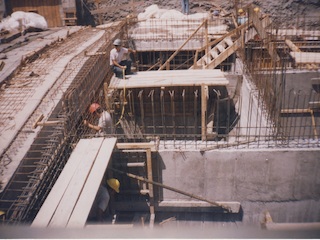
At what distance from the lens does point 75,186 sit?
564cm

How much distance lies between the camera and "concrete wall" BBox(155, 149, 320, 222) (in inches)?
275

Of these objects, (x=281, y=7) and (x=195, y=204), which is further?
(x=281, y=7)

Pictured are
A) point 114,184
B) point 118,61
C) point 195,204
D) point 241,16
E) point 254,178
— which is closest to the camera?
point 114,184

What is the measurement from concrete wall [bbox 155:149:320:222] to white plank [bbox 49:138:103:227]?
5.02 ft

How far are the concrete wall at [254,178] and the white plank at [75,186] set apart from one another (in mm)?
1529

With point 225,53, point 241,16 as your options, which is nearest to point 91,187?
point 225,53

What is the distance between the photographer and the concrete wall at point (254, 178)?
22.9 ft

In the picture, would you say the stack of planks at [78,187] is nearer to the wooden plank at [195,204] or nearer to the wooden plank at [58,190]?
the wooden plank at [58,190]

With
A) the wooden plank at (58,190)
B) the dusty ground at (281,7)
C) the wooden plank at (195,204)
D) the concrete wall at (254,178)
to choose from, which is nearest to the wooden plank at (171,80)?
the concrete wall at (254,178)

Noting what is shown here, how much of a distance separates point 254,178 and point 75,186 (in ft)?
12.6

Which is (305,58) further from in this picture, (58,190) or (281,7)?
(281,7)

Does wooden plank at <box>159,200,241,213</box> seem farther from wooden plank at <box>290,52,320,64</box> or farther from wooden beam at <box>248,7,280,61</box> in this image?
wooden plank at <box>290,52,320,64</box>

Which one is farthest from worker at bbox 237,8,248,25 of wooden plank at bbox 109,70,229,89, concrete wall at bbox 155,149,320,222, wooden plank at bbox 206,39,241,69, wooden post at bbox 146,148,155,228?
wooden post at bbox 146,148,155,228

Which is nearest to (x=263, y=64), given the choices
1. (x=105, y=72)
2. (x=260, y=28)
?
(x=260, y=28)
